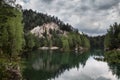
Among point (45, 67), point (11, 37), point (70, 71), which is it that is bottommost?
point (70, 71)

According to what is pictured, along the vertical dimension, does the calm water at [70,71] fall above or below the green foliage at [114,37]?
below

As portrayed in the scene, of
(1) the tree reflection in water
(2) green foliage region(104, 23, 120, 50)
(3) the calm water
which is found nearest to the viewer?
(3) the calm water

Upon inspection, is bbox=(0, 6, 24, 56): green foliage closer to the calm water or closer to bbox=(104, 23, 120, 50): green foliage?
the calm water

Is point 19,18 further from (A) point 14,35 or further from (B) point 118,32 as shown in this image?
(B) point 118,32

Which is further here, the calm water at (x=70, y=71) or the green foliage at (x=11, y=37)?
the green foliage at (x=11, y=37)

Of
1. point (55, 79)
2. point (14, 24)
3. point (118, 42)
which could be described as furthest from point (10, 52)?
point (118, 42)

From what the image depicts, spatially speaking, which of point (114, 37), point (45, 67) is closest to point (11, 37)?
point (45, 67)

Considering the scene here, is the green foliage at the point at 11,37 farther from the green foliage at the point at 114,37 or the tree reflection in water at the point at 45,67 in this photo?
the green foliage at the point at 114,37

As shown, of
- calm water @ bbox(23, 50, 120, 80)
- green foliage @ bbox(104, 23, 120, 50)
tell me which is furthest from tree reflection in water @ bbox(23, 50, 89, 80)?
green foliage @ bbox(104, 23, 120, 50)

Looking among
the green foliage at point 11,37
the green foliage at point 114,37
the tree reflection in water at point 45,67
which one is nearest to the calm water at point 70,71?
the tree reflection in water at point 45,67

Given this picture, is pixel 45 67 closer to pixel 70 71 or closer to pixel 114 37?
pixel 70 71

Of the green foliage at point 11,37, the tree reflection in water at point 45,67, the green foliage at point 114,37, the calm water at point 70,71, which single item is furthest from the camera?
the green foliage at point 114,37

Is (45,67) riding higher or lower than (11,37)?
lower

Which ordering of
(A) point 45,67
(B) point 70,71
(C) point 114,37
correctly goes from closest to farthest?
(B) point 70,71, (A) point 45,67, (C) point 114,37
